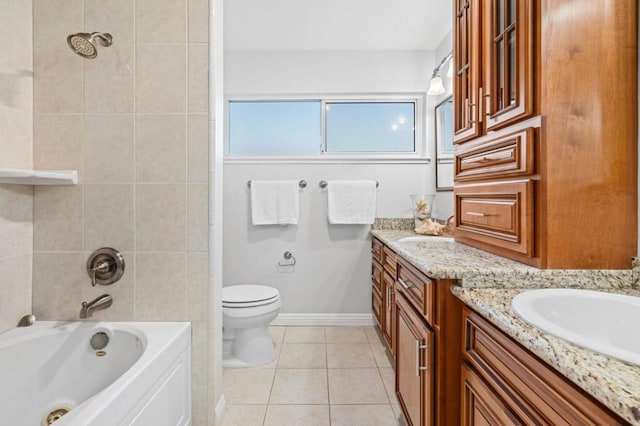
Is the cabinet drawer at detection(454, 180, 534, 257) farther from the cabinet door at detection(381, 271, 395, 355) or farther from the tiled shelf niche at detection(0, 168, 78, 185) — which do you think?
the tiled shelf niche at detection(0, 168, 78, 185)

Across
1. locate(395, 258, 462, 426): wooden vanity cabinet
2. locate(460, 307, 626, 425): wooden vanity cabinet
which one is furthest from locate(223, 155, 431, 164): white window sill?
locate(460, 307, 626, 425): wooden vanity cabinet

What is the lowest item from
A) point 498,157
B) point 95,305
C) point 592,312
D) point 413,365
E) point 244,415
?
point 244,415

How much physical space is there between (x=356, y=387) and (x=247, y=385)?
0.63 metres

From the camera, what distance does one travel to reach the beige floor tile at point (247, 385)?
1723mm

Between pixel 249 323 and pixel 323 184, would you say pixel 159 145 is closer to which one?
pixel 249 323

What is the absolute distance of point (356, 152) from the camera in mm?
2863

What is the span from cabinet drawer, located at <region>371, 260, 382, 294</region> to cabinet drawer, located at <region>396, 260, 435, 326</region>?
757mm

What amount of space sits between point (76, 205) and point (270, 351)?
1.43m

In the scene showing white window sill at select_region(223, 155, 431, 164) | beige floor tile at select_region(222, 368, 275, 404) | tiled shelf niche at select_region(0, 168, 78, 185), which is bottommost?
beige floor tile at select_region(222, 368, 275, 404)

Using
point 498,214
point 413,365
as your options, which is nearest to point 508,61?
point 498,214

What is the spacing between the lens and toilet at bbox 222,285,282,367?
200cm

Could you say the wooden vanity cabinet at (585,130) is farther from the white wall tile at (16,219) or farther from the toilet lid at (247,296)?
the white wall tile at (16,219)

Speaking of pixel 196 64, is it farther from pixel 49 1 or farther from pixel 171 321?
pixel 171 321

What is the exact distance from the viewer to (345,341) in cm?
243
